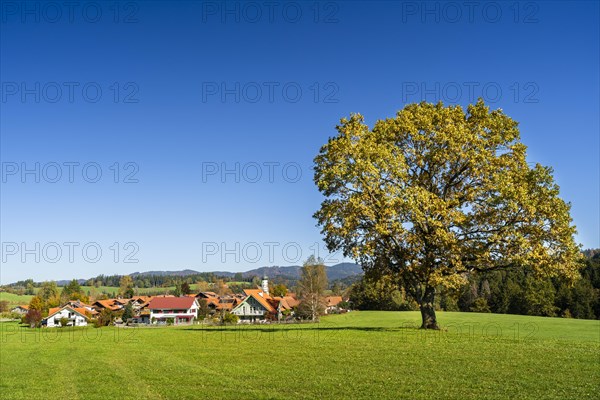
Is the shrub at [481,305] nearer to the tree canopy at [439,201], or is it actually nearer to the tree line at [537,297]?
the tree line at [537,297]

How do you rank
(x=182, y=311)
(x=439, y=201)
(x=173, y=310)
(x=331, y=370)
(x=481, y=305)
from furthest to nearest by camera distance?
(x=182, y=311) < (x=173, y=310) < (x=481, y=305) < (x=439, y=201) < (x=331, y=370)

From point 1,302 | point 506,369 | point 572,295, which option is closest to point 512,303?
point 572,295

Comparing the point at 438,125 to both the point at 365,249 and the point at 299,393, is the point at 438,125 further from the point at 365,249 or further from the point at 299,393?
the point at 299,393

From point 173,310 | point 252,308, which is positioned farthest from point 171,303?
point 252,308

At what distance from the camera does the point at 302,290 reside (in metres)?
89.9

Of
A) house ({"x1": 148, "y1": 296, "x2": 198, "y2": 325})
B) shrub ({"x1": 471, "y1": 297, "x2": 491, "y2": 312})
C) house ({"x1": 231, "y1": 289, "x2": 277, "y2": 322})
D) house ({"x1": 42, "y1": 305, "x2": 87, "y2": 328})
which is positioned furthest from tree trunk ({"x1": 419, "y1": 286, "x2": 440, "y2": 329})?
house ({"x1": 42, "y1": 305, "x2": 87, "y2": 328})

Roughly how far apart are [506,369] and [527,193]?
13663mm

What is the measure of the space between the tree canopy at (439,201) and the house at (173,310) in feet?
323

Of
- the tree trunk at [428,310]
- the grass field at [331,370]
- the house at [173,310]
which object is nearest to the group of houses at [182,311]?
the house at [173,310]

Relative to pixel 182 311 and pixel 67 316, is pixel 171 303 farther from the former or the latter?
pixel 67 316

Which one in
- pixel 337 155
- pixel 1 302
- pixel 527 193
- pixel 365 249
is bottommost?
pixel 1 302

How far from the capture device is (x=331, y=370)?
58.1 feet

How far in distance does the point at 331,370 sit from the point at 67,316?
371 ft

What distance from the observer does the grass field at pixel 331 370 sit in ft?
47.2
